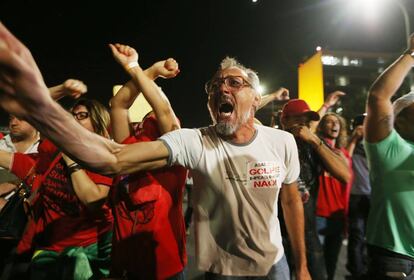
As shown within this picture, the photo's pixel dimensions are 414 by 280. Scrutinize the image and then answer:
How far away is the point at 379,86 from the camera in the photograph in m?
2.40

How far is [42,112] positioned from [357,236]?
5.52 meters

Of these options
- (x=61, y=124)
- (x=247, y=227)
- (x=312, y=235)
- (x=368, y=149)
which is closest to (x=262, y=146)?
(x=247, y=227)

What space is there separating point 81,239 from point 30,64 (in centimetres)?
215

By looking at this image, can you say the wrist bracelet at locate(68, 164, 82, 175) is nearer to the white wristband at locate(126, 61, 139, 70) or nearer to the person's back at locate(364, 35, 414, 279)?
the white wristband at locate(126, 61, 139, 70)

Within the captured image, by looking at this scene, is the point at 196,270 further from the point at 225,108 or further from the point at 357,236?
the point at 225,108

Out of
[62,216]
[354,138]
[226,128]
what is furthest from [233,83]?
[354,138]

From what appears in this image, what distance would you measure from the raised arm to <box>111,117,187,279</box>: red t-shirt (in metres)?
1.44

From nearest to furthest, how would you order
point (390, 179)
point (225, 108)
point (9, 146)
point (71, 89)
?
1. point (390, 179)
2. point (225, 108)
3. point (71, 89)
4. point (9, 146)

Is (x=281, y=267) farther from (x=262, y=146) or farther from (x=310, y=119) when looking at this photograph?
(x=310, y=119)

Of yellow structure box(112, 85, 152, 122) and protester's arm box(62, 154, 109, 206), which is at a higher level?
yellow structure box(112, 85, 152, 122)

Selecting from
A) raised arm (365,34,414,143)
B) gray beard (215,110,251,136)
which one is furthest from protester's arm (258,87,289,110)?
gray beard (215,110,251,136)

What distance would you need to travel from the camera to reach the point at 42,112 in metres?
1.17

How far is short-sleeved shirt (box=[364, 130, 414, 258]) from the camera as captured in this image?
2.34 m

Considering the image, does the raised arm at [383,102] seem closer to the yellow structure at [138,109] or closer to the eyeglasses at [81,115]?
the yellow structure at [138,109]
